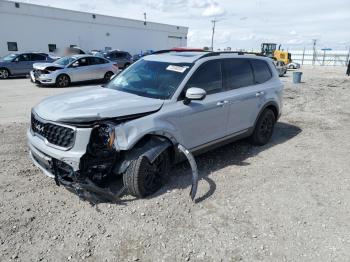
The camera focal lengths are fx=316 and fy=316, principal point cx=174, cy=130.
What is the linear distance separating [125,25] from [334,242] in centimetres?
4333

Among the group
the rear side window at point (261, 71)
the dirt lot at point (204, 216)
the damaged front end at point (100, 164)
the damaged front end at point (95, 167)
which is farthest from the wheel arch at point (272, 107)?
the damaged front end at point (95, 167)

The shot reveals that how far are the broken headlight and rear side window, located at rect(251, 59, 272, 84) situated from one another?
336cm

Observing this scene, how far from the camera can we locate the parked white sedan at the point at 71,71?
14.5 meters

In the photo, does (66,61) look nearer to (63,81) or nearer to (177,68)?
(63,81)

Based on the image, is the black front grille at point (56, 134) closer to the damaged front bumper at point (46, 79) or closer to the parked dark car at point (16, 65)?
the damaged front bumper at point (46, 79)

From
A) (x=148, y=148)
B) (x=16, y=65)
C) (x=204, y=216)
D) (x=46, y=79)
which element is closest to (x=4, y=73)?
(x=16, y=65)

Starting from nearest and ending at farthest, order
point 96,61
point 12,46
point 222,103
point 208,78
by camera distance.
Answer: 1. point 208,78
2. point 222,103
3. point 96,61
4. point 12,46

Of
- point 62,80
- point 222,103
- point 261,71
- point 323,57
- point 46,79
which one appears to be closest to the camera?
point 222,103

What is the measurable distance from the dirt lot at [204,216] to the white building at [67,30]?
3056cm

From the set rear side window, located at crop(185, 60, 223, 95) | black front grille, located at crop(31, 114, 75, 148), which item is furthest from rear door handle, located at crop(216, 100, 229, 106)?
black front grille, located at crop(31, 114, 75, 148)

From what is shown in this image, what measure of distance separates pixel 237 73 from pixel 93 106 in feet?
8.89

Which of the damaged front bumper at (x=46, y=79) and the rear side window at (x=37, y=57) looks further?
the rear side window at (x=37, y=57)

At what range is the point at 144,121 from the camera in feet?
12.8

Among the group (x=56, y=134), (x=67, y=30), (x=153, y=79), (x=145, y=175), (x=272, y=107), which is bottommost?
(x=145, y=175)
